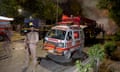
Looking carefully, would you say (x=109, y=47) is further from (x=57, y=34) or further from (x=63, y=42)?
(x=57, y=34)

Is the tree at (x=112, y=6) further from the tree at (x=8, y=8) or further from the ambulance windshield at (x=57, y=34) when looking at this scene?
the tree at (x=8, y=8)

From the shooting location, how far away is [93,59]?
372 inches

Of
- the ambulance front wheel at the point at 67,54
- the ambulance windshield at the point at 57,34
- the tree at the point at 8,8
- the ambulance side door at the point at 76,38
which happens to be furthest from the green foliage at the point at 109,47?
the tree at the point at 8,8

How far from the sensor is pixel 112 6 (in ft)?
53.5

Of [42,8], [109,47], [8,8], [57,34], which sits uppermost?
[42,8]

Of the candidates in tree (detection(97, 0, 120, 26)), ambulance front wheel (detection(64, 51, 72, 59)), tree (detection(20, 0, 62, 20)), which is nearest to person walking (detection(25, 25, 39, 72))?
ambulance front wheel (detection(64, 51, 72, 59))

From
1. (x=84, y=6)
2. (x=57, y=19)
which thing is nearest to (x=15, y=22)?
(x=57, y=19)

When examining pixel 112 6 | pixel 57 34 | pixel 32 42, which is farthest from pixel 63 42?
pixel 112 6

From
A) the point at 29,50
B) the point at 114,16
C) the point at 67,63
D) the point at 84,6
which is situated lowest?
the point at 67,63

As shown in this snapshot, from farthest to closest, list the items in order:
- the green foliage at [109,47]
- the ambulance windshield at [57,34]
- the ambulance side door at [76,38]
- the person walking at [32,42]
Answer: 1. the ambulance side door at [76,38]
2. the ambulance windshield at [57,34]
3. the green foliage at [109,47]
4. the person walking at [32,42]

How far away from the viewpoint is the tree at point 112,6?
16006mm

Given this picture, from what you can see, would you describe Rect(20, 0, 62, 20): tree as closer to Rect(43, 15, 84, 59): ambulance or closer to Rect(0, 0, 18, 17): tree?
Rect(0, 0, 18, 17): tree

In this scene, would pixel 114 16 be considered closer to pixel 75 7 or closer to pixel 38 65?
pixel 38 65

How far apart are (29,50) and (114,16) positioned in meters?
7.24
